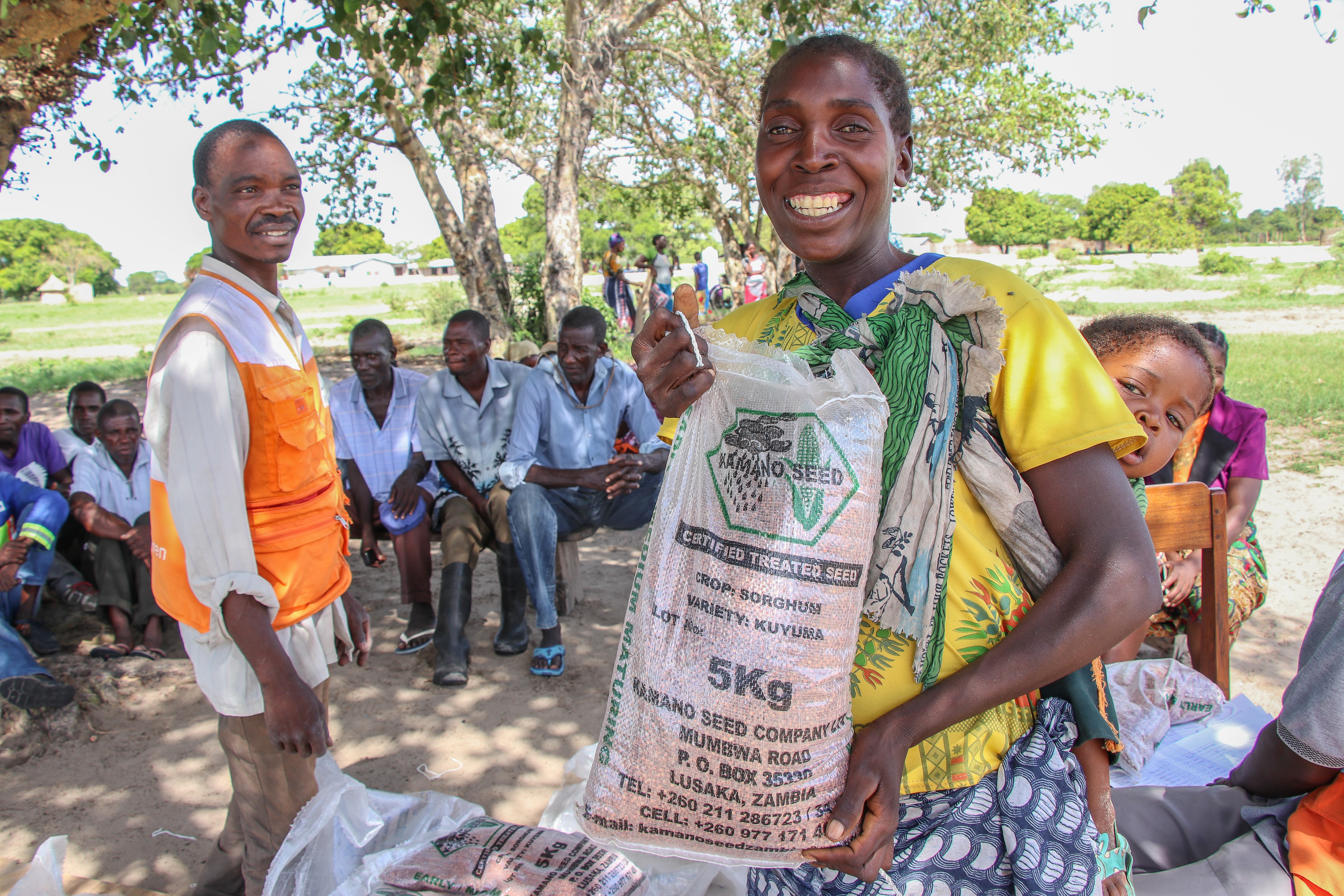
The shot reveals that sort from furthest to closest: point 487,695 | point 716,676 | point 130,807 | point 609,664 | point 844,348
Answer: point 609,664
point 487,695
point 130,807
point 844,348
point 716,676

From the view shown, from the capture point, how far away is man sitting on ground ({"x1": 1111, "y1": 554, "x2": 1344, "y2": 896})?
5.02 ft

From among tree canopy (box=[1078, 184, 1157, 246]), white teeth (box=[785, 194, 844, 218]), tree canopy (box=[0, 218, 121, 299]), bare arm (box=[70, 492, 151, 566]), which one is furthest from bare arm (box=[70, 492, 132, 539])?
tree canopy (box=[0, 218, 121, 299])

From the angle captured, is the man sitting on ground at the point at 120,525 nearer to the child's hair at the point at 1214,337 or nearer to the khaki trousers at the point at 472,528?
the khaki trousers at the point at 472,528

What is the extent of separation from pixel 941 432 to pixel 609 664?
123 inches

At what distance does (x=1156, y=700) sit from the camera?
8.55 ft

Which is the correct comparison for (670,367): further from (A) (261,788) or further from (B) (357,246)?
(B) (357,246)

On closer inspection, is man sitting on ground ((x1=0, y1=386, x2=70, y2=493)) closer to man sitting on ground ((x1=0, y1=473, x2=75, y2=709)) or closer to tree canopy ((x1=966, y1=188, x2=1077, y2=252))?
man sitting on ground ((x1=0, y1=473, x2=75, y2=709))

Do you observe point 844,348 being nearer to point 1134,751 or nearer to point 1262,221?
point 1134,751

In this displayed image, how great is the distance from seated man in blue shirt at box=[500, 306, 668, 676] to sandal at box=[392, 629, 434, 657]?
0.59 m

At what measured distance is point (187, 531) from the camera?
1.74 m

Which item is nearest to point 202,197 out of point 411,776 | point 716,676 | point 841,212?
point 841,212

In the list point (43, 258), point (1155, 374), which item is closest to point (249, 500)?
point (1155, 374)

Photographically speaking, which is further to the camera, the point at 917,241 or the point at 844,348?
the point at 917,241

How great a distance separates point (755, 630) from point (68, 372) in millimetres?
17118
